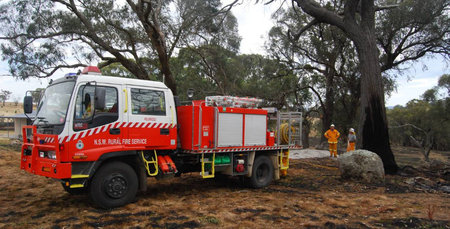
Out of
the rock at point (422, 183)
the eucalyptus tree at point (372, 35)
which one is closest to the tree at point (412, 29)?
the eucalyptus tree at point (372, 35)

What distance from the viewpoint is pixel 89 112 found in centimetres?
630

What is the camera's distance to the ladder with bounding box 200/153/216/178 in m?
8.01

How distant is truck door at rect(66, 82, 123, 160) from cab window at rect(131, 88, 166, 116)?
41 cm

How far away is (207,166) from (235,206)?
1.62 m

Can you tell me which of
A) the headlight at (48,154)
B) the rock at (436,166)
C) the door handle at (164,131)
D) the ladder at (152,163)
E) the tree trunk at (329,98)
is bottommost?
the rock at (436,166)

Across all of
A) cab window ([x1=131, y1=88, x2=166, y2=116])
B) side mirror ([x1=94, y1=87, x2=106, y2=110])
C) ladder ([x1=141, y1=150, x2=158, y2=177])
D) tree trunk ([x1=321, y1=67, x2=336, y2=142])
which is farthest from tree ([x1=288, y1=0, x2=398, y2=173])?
tree trunk ([x1=321, y1=67, x2=336, y2=142])

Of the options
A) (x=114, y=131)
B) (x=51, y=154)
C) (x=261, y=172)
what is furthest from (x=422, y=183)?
(x=51, y=154)

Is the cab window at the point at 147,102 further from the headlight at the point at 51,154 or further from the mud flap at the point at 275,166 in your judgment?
the mud flap at the point at 275,166

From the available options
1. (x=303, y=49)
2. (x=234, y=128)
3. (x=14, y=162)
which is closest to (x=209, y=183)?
(x=234, y=128)

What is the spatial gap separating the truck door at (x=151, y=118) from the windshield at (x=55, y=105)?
3.86ft

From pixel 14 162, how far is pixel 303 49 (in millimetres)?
18503

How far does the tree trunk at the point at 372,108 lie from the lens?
12.1m

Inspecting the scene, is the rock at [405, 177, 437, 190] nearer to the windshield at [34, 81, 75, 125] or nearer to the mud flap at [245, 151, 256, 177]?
the mud flap at [245, 151, 256, 177]

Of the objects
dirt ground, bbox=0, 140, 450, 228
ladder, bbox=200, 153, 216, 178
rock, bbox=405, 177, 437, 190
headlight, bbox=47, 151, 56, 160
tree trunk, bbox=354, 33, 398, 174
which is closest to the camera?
dirt ground, bbox=0, 140, 450, 228
